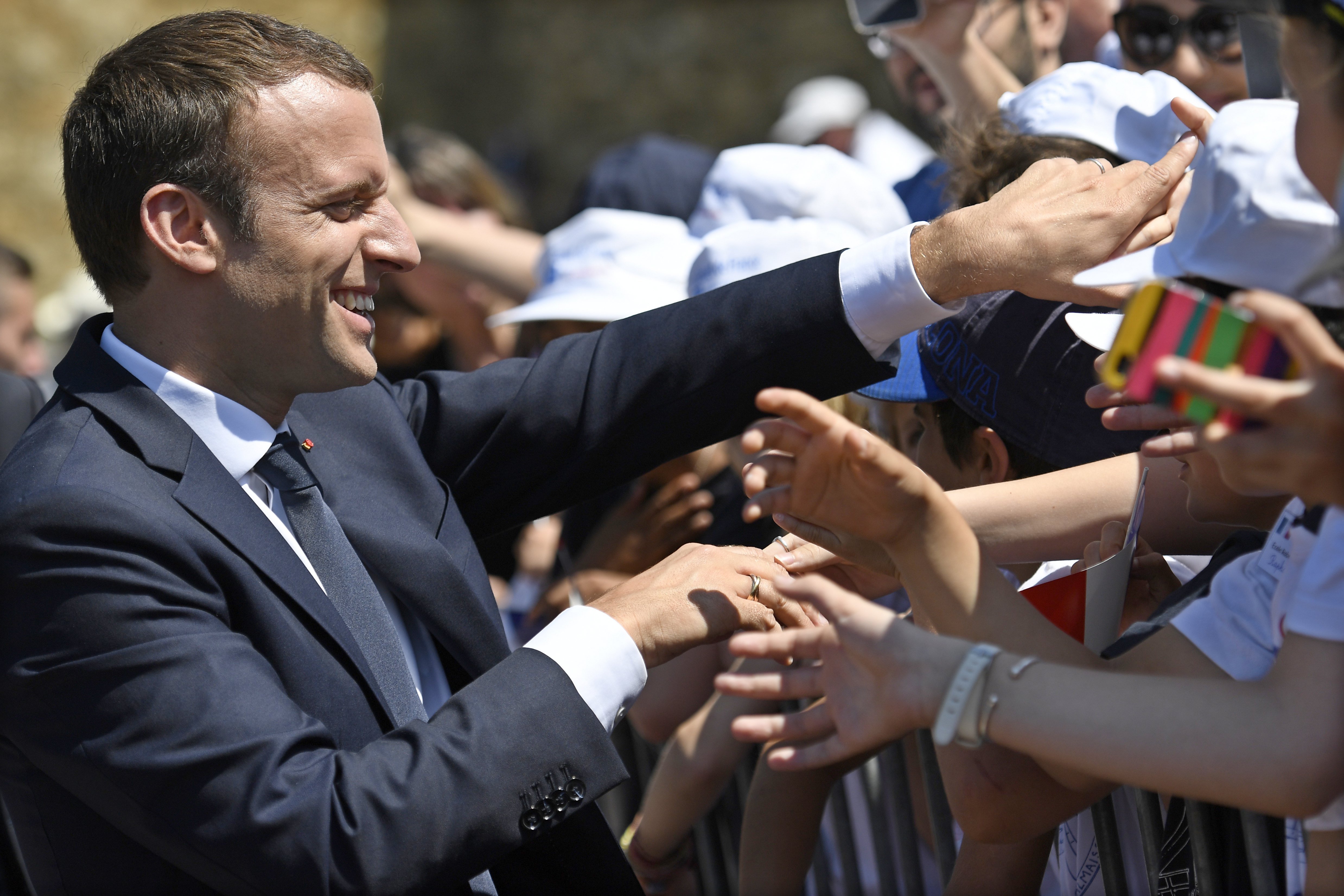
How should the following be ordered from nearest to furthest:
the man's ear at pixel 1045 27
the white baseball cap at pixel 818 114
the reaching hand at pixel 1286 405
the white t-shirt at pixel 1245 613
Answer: the reaching hand at pixel 1286 405
the white t-shirt at pixel 1245 613
the man's ear at pixel 1045 27
the white baseball cap at pixel 818 114

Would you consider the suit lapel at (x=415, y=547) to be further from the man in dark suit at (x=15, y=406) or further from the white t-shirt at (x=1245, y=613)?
the man in dark suit at (x=15, y=406)

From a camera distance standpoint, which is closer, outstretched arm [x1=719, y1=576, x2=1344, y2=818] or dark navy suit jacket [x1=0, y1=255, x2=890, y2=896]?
outstretched arm [x1=719, y1=576, x2=1344, y2=818]

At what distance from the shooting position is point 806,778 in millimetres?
2760

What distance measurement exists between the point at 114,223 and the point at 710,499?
171cm

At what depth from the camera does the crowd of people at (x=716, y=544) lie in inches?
56.9

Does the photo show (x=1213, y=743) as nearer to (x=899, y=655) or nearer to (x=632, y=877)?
(x=899, y=655)

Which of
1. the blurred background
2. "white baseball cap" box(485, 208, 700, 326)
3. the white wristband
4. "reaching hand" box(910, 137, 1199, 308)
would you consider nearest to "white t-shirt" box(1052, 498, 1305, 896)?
the white wristband

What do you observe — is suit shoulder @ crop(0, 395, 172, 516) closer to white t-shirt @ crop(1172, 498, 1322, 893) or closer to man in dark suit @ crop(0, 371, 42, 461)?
white t-shirt @ crop(1172, 498, 1322, 893)

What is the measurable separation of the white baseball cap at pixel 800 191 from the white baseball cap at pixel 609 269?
0.19 m

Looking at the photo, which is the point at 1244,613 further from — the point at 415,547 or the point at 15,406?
the point at 15,406

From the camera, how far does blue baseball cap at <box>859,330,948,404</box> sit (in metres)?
2.46

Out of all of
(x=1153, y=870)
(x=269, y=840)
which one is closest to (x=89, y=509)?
(x=269, y=840)

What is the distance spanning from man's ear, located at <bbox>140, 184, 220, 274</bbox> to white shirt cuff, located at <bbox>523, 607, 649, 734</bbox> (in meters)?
0.85

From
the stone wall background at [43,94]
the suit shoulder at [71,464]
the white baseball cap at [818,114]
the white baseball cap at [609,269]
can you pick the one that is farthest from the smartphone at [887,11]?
the stone wall background at [43,94]
